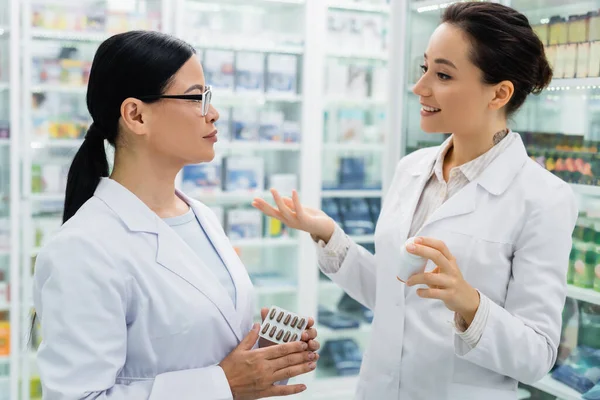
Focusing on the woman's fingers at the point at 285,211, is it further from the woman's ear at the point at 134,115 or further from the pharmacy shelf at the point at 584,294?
the pharmacy shelf at the point at 584,294

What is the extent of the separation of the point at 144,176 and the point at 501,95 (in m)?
0.95

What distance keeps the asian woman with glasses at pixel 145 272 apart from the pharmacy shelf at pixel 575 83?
1.61 meters

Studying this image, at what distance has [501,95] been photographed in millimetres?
1713

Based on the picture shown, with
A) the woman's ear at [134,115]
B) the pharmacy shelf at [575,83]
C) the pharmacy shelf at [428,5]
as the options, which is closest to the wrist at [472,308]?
the woman's ear at [134,115]

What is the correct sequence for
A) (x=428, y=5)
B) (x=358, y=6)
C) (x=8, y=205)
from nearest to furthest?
(x=428, y=5) < (x=8, y=205) < (x=358, y=6)

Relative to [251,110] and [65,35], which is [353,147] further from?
[65,35]

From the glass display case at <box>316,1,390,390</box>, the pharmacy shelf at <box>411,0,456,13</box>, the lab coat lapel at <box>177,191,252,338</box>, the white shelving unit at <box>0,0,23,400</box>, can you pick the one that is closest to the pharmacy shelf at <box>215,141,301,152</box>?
the glass display case at <box>316,1,390,390</box>

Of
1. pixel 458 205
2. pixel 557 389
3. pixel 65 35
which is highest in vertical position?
pixel 65 35

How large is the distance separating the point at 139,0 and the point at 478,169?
3311 mm

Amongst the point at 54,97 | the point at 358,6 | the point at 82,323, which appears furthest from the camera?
the point at 358,6

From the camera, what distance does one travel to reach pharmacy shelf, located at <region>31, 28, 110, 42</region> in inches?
157

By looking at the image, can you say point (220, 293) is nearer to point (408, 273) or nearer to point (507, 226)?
point (408, 273)

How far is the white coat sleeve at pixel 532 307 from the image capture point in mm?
1503

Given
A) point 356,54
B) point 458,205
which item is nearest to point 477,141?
point 458,205
